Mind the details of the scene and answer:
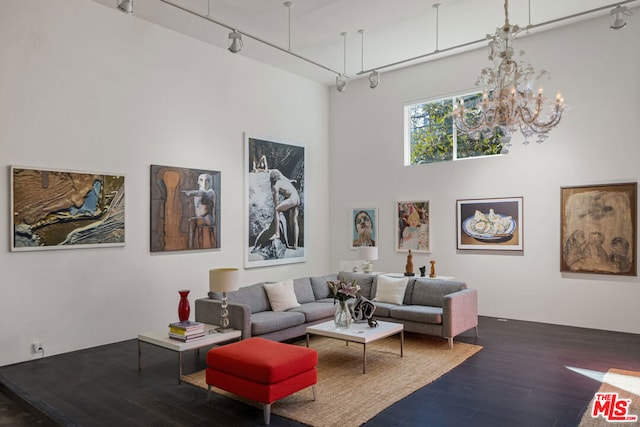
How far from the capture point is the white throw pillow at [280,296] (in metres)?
6.36

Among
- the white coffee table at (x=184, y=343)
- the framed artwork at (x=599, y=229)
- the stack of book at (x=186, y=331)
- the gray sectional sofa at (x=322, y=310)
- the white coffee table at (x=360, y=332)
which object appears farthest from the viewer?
the framed artwork at (x=599, y=229)

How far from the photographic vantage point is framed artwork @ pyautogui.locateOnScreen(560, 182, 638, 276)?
6617 millimetres

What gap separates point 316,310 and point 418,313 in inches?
55.6

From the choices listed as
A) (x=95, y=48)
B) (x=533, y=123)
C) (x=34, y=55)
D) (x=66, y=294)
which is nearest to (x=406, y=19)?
(x=533, y=123)

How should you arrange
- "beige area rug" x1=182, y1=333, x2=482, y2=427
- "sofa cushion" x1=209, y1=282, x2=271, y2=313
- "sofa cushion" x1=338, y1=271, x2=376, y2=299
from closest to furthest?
"beige area rug" x1=182, y1=333, x2=482, y2=427, "sofa cushion" x1=209, y1=282, x2=271, y2=313, "sofa cushion" x1=338, y1=271, x2=376, y2=299

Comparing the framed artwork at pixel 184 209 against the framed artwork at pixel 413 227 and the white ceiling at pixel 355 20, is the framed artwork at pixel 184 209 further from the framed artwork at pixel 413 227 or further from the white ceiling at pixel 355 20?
the framed artwork at pixel 413 227

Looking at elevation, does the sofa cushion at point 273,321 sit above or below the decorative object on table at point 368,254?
below

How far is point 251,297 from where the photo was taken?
6227 mm

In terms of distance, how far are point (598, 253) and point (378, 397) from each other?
458 centimetres

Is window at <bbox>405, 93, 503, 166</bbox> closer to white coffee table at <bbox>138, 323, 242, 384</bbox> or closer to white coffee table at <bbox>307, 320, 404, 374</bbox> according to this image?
white coffee table at <bbox>307, 320, 404, 374</bbox>

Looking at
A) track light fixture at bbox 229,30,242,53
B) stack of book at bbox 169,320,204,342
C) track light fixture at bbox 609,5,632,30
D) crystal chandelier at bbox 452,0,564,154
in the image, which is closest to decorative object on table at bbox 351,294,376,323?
stack of book at bbox 169,320,204,342

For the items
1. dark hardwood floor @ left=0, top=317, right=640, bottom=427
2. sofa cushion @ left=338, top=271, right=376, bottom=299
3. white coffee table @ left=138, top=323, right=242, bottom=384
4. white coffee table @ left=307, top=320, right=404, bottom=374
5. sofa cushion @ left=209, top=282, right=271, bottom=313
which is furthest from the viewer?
sofa cushion @ left=338, top=271, right=376, bottom=299

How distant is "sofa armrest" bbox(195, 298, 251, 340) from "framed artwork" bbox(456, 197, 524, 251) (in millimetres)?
4507

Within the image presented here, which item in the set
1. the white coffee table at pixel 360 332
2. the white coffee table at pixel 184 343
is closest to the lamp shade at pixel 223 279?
the white coffee table at pixel 184 343
